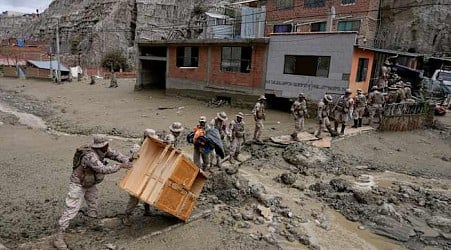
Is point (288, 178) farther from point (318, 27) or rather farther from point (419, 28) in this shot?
point (419, 28)

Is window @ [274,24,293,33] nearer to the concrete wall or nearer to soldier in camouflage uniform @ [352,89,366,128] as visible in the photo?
the concrete wall

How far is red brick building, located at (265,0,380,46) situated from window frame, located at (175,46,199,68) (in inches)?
413

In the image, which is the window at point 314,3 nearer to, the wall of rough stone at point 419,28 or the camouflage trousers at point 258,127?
the wall of rough stone at point 419,28

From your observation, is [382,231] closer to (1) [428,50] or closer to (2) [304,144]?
(2) [304,144]

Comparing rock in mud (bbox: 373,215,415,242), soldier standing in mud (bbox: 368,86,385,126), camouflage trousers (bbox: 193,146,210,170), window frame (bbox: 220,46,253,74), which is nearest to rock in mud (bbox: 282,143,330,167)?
camouflage trousers (bbox: 193,146,210,170)

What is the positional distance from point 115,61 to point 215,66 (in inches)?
1384

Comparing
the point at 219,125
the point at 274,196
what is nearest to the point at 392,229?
the point at 274,196

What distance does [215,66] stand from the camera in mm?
22531

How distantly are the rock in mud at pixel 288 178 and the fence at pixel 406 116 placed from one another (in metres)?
7.21

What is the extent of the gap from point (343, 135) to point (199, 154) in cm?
697

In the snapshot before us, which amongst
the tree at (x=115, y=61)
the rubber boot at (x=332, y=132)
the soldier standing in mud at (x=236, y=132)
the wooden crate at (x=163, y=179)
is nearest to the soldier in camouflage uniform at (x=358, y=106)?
the rubber boot at (x=332, y=132)

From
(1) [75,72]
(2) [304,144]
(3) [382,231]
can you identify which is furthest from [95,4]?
(3) [382,231]

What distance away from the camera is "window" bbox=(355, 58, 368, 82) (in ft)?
57.9

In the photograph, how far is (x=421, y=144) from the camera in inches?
550
